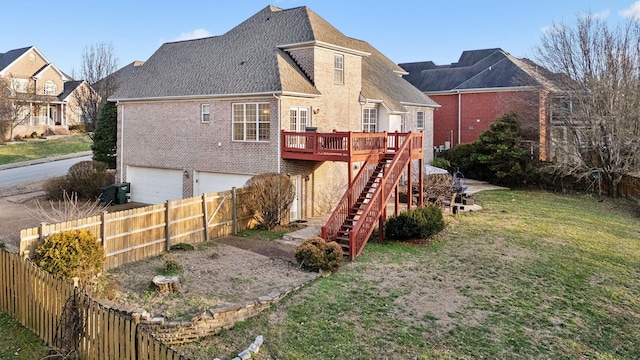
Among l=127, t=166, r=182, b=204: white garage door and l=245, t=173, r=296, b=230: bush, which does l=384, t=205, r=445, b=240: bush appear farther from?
l=127, t=166, r=182, b=204: white garage door

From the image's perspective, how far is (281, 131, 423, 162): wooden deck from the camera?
17000 mm

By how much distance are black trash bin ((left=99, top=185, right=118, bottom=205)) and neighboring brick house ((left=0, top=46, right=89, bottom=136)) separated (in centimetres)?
2881

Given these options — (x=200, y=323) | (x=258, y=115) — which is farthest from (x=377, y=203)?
(x=200, y=323)

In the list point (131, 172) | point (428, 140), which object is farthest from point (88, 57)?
point (428, 140)

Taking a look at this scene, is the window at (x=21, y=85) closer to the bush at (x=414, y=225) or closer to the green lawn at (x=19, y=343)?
the bush at (x=414, y=225)

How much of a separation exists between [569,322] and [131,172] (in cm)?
2201

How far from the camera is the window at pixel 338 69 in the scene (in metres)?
21.5

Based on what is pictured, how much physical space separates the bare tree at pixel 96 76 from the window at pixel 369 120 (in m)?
23.1

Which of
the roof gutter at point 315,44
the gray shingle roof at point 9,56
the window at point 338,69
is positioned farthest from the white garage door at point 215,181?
the gray shingle roof at point 9,56

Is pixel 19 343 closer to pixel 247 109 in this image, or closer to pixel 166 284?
pixel 166 284

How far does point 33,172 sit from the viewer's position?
32.3 metres

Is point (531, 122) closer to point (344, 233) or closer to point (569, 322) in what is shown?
point (344, 233)

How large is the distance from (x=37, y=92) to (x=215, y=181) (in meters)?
44.2

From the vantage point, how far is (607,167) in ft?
86.4
